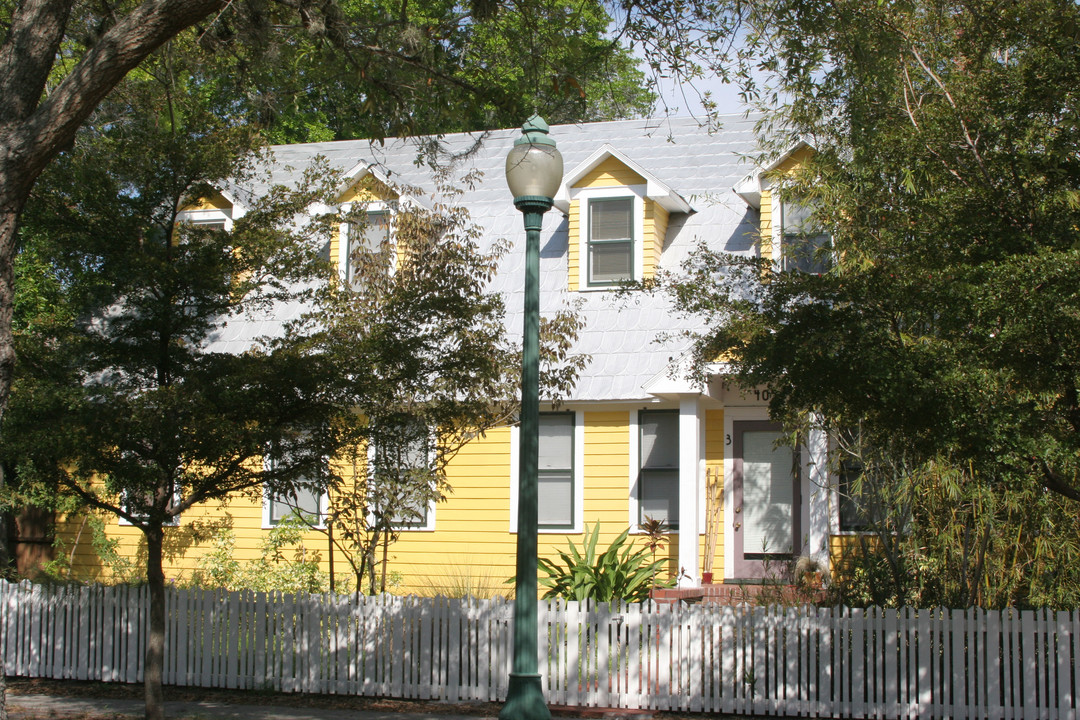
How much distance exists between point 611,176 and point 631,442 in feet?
14.1

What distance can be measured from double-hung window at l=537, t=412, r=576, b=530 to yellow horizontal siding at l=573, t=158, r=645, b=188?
3.75 m

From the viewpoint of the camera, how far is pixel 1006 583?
1188cm

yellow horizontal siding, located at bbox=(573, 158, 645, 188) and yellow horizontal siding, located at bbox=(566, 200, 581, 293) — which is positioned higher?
yellow horizontal siding, located at bbox=(573, 158, 645, 188)

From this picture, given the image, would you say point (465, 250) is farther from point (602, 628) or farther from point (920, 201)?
point (920, 201)

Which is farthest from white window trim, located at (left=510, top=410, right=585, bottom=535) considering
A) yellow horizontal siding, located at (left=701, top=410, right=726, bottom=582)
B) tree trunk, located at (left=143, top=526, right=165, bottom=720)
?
tree trunk, located at (left=143, top=526, right=165, bottom=720)

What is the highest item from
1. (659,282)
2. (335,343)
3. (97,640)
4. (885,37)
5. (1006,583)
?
(885,37)

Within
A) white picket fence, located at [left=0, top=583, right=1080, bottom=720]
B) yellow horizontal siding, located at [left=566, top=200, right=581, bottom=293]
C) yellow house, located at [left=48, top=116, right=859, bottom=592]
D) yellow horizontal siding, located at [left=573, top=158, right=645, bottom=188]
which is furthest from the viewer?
yellow horizontal siding, located at [left=566, top=200, right=581, bottom=293]

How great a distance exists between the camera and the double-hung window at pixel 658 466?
15242mm

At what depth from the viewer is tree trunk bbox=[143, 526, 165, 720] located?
31.4 feet

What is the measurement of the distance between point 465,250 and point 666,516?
5477 mm

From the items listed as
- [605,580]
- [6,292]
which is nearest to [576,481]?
[605,580]

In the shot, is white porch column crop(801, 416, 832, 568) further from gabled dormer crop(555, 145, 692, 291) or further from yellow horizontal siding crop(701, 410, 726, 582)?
gabled dormer crop(555, 145, 692, 291)

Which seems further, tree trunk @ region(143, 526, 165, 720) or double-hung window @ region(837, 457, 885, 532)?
double-hung window @ region(837, 457, 885, 532)

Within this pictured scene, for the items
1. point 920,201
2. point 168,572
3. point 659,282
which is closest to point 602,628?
point 659,282
